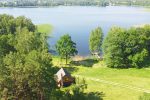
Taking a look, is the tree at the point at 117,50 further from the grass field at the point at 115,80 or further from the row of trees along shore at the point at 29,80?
the row of trees along shore at the point at 29,80

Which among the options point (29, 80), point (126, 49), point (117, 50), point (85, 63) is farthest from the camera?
point (85, 63)

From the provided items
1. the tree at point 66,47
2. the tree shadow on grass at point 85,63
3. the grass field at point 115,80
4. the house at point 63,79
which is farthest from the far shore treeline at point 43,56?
the house at point 63,79

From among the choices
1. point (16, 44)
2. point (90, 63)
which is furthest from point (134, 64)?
point (16, 44)

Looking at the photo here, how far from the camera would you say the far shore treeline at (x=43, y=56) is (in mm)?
42625

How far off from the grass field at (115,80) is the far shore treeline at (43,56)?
3.19 metres

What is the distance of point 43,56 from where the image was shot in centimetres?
4431

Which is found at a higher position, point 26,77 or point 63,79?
point 26,77

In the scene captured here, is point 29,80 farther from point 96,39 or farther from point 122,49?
point 96,39

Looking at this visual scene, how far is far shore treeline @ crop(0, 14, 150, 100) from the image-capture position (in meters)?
42.6

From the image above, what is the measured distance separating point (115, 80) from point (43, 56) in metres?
25.9

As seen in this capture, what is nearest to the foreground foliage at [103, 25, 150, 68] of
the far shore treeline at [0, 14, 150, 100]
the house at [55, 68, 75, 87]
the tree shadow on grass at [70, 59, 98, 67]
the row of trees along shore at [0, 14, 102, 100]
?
the far shore treeline at [0, 14, 150, 100]

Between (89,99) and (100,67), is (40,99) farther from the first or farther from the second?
(100,67)

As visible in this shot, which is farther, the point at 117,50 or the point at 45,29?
the point at 45,29

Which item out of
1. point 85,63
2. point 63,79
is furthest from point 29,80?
point 85,63
